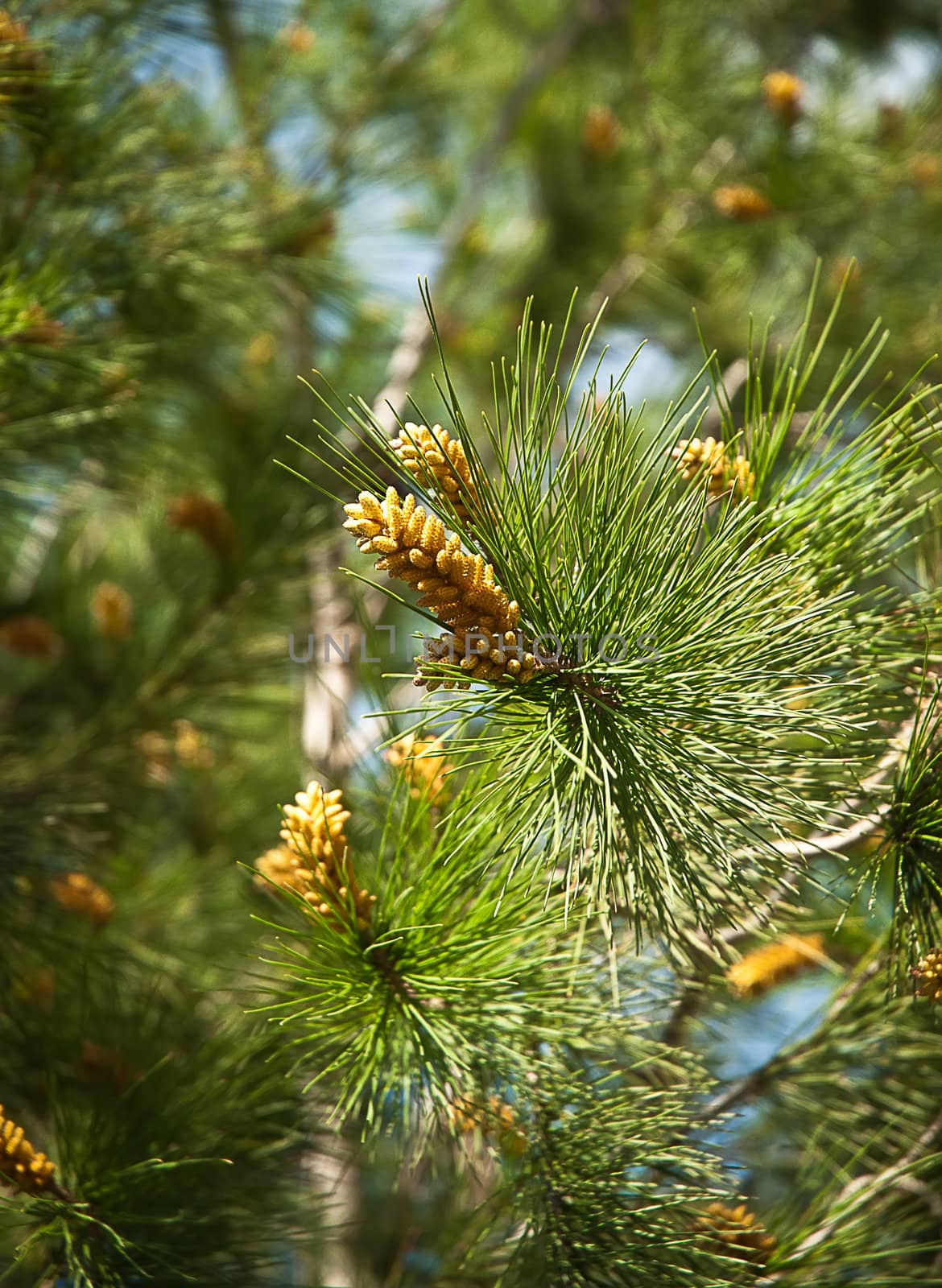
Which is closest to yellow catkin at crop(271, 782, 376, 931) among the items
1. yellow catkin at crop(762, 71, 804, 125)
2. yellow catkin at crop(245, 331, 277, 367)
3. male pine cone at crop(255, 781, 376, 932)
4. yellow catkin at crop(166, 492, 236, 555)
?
male pine cone at crop(255, 781, 376, 932)

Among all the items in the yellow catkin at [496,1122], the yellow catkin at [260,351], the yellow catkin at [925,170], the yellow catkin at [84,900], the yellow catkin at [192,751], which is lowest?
the yellow catkin at [496,1122]

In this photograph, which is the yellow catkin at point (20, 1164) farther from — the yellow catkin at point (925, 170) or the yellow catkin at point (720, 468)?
the yellow catkin at point (925, 170)

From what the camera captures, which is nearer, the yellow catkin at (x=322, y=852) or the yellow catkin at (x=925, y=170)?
the yellow catkin at (x=322, y=852)

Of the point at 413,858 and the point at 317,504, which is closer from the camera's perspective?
the point at 413,858

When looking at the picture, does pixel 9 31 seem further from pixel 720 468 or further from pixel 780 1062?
pixel 780 1062

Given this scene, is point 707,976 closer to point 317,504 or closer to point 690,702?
point 690,702

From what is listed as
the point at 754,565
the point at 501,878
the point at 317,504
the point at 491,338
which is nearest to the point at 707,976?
the point at 501,878

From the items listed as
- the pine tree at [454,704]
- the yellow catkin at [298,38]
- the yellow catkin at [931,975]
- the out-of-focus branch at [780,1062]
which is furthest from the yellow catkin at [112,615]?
the yellow catkin at [931,975]
